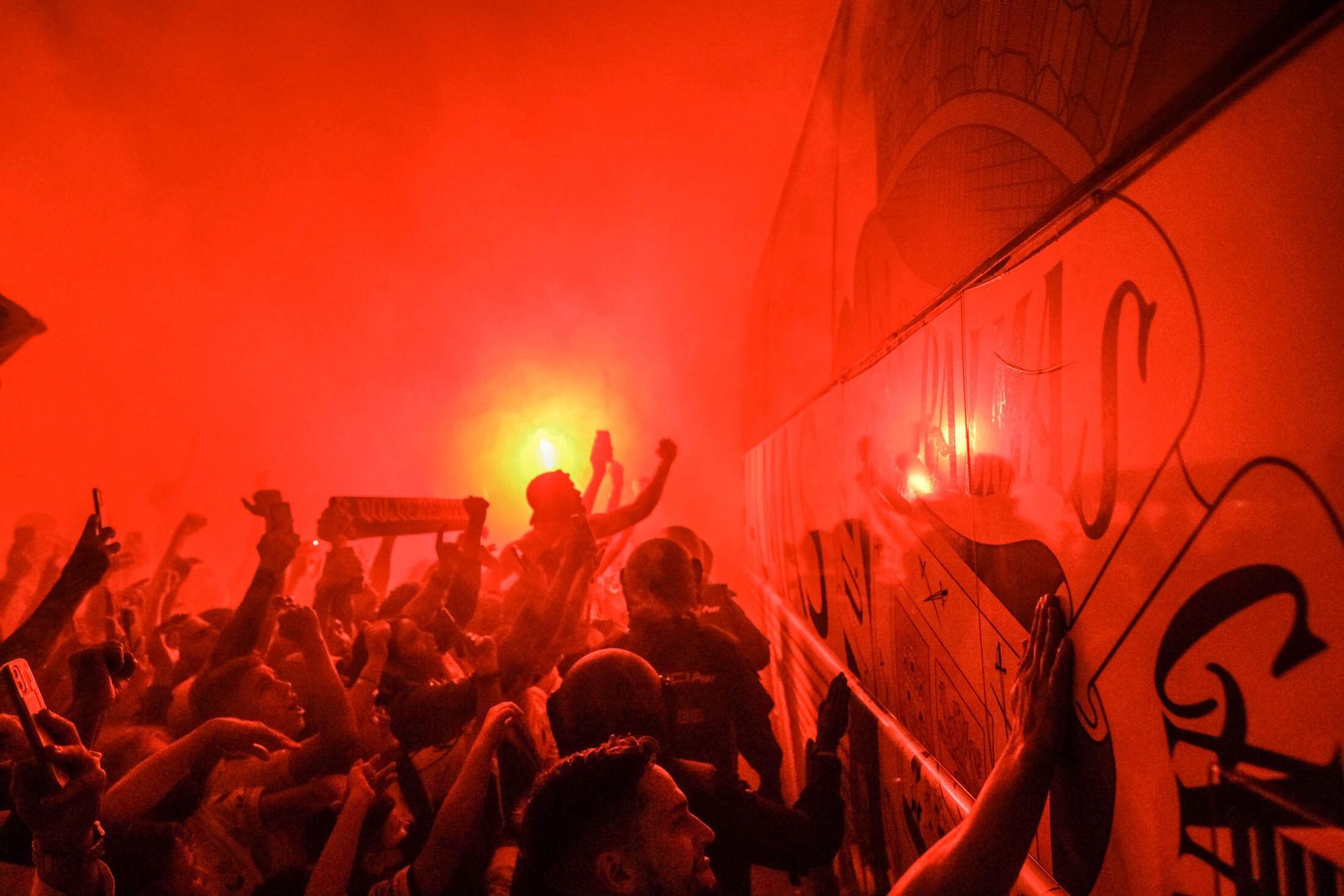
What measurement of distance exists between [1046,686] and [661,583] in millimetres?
1609

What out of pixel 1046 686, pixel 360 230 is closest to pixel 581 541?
pixel 1046 686

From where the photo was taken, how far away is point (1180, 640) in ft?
2.78

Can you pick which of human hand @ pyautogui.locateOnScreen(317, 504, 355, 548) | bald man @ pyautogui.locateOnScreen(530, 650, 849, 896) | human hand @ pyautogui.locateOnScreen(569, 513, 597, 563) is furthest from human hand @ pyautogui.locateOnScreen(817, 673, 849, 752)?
human hand @ pyautogui.locateOnScreen(317, 504, 355, 548)

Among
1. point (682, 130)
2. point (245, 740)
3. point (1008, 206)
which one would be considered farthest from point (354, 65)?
point (1008, 206)

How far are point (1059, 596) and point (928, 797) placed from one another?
0.84m

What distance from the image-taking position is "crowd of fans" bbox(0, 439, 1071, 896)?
128 cm

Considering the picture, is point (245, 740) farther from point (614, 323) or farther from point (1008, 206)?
point (614, 323)

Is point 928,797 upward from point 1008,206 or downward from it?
downward

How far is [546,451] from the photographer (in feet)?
32.8

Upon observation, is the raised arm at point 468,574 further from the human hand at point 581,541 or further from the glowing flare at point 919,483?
the glowing flare at point 919,483

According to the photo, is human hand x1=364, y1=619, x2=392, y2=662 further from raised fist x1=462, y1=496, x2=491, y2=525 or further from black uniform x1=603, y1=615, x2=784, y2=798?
raised fist x1=462, y1=496, x2=491, y2=525

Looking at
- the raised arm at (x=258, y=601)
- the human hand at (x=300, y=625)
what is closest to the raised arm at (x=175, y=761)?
→ the human hand at (x=300, y=625)

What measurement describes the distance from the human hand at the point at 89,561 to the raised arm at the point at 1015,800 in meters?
2.61

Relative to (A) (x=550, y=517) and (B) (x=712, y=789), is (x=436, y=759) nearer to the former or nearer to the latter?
(B) (x=712, y=789)
